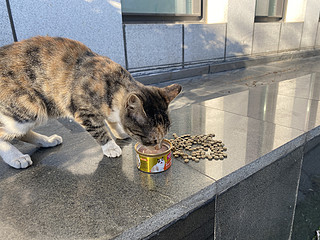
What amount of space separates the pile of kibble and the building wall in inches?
137

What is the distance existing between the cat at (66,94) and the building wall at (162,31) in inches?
108

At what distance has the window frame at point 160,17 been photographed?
615cm

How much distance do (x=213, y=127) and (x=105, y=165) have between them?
1547 mm

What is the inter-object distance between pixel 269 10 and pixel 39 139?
957cm

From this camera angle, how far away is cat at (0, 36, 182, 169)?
2146mm

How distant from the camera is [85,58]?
2.41 meters

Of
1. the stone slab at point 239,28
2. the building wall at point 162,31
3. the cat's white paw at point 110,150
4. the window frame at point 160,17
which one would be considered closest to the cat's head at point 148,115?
the cat's white paw at point 110,150

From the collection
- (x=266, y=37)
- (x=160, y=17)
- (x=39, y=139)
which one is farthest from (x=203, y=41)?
(x=39, y=139)

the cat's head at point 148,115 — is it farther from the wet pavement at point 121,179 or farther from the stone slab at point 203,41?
the stone slab at point 203,41

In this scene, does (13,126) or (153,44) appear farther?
(153,44)

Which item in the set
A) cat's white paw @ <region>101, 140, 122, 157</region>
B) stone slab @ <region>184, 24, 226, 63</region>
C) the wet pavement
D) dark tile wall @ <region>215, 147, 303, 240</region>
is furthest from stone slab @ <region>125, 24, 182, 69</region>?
dark tile wall @ <region>215, 147, 303, 240</region>

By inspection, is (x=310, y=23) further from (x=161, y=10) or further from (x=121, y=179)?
(x=121, y=179)

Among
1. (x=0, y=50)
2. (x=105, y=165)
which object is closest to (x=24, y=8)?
(x=0, y=50)

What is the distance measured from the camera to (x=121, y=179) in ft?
7.12
